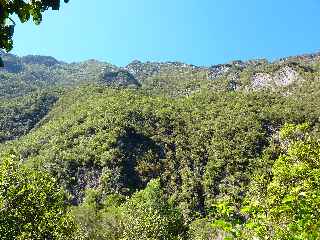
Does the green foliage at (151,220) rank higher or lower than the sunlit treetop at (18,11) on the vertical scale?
lower

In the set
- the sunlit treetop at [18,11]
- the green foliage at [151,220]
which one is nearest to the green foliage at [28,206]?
the green foliage at [151,220]

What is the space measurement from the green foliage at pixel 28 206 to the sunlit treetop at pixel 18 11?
33.1m

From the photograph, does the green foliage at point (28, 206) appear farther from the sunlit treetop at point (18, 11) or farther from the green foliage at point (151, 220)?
the sunlit treetop at point (18, 11)

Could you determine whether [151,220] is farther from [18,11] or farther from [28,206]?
[18,11]

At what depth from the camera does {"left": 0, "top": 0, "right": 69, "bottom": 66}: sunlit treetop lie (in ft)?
19.3

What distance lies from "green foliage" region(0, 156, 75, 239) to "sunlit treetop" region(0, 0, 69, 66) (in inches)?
1302

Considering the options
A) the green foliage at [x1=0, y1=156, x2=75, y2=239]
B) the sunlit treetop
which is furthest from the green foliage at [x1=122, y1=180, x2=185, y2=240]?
the sunlit treetop

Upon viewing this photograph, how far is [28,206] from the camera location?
40.8m

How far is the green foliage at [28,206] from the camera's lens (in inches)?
1531

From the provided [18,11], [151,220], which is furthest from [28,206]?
[151,220]

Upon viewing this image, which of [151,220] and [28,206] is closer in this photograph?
[28,206]

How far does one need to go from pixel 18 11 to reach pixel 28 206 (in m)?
36.4

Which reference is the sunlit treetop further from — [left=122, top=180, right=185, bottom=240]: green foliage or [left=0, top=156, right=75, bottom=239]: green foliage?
[left=122, top=180, right=185, bottom=240]: green foliage

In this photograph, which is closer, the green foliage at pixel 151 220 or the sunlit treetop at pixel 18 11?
the sunlit treetop at pixel 18 11
